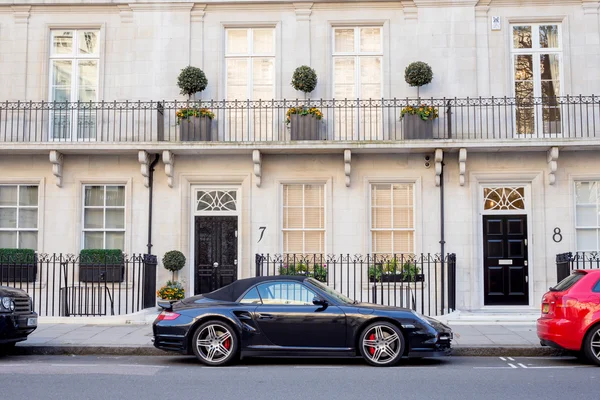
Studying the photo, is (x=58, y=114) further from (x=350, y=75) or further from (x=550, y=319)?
(x=550, y=319)

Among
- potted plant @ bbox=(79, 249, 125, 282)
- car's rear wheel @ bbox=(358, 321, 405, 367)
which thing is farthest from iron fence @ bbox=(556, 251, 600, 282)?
potted plant @ bbox=(79, 249, 125, 282)

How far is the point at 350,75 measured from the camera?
17891mm

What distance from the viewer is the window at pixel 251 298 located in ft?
34.9

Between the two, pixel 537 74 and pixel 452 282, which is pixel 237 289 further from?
pixel 537 74

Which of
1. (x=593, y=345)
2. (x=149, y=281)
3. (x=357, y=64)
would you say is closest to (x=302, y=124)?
(x=357, y=64)

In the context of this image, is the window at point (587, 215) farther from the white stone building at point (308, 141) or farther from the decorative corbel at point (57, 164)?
the decorative corbel at point (57, 164)

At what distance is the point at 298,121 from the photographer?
16.9 m

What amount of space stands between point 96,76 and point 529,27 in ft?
34.5

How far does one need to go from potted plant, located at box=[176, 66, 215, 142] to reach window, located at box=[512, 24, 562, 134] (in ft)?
23.9

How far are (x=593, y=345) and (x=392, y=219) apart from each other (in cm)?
755

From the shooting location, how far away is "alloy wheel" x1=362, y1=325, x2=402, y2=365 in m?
10.4

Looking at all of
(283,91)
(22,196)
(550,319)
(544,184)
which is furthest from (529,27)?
(22,196)

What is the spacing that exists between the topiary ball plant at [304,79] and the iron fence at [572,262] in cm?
673

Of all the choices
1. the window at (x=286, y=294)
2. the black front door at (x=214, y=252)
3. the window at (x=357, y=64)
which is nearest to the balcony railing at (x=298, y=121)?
the window at (x=357, y=64)
